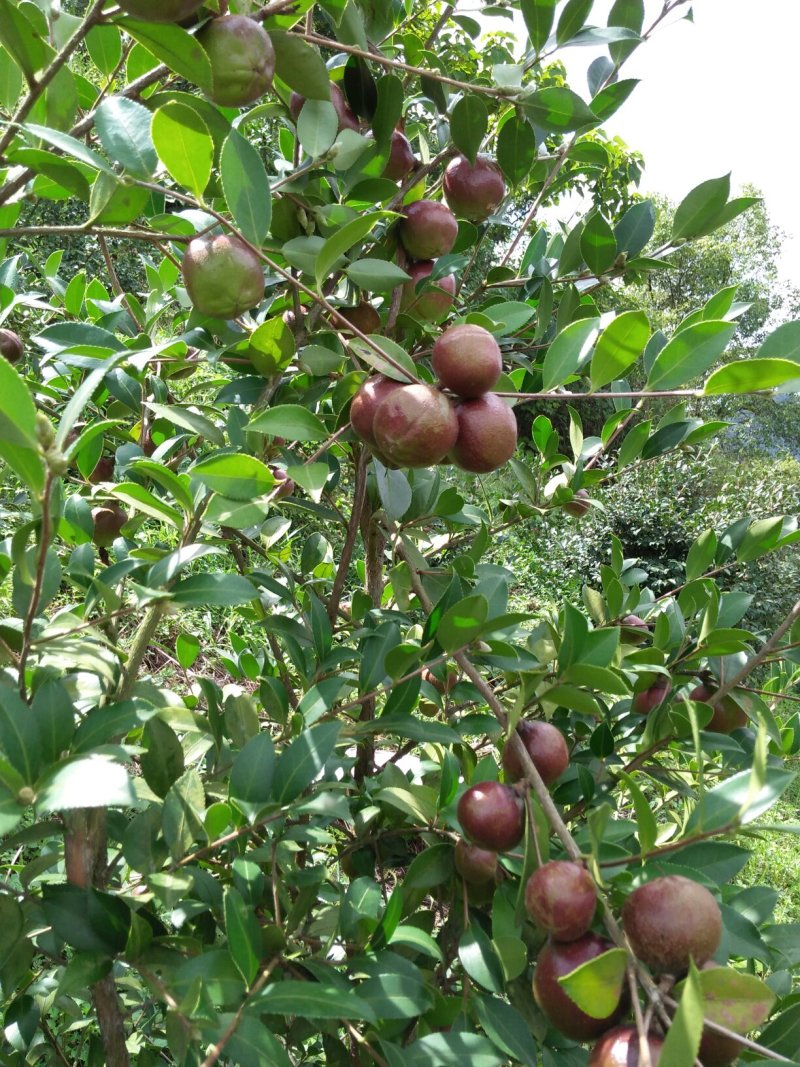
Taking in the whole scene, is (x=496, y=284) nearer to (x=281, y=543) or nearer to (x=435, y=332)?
(x=435, y=332)

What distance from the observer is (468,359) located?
1.71ft

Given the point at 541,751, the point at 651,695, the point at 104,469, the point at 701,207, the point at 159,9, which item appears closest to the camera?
the point at 159,9

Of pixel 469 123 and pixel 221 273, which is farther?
pixel 469 123

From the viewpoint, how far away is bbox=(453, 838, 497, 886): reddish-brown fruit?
58 cm

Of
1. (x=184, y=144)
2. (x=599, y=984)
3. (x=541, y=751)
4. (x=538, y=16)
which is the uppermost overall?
(x=538, y=16)

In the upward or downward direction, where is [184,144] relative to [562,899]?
upward

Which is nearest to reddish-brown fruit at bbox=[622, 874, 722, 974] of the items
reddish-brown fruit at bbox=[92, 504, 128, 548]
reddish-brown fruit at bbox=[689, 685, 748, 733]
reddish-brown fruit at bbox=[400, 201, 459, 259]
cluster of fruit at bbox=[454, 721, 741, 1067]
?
cluster of fruit at bbox=[454, 721, 741, 1067]

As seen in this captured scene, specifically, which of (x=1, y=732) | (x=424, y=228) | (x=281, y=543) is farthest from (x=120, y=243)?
(x=1, y=732)

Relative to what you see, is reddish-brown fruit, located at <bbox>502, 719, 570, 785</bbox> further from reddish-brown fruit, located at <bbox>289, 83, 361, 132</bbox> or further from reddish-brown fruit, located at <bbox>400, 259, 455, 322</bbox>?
reddish-brown fruit, located at <bbox>289, 83, 361, 132</bbox>

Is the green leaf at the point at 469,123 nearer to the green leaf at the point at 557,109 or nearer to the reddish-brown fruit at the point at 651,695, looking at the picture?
the green leaf at the point at 557,109

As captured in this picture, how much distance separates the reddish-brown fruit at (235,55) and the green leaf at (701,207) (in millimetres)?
414

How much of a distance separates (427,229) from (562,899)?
0.58m

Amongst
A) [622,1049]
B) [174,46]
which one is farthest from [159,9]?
[622,1049]

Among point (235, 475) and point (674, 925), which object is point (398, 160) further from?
point (674, 925)
